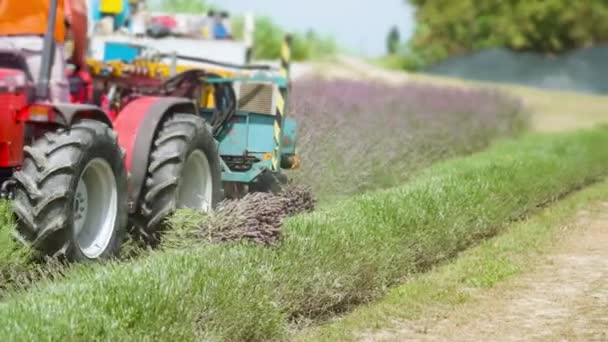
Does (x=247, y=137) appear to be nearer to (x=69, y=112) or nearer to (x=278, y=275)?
(x=69, y=112)

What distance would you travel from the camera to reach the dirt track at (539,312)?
750 centimetres

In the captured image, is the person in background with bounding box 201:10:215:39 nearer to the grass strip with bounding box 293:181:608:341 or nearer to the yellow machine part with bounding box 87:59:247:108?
the yellow machine part with bounding box 87:59:247:108

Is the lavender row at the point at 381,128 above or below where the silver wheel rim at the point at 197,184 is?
below

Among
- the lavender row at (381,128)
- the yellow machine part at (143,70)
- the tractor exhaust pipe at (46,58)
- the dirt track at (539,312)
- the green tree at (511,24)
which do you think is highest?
the tractor exhaust pipe at (46,58)

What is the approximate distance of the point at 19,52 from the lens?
8672 mm

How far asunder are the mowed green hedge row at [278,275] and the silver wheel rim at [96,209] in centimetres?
85

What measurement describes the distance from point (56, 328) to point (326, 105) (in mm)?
11308

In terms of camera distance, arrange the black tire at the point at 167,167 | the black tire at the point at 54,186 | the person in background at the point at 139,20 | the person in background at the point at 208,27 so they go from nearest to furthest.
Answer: the black tire at the point at 54,186
the black tire at the point at 167,167
the person in background at the point at 139,20
the person in background at the point at 208,27

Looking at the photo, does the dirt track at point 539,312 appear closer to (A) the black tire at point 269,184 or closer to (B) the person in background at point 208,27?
(A) the black tire at point 269,184

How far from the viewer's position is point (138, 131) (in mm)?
9281

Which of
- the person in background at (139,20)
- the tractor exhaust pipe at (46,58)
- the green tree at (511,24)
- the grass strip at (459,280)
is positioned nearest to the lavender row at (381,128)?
the grass strip at (459,280)

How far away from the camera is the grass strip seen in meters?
7.64

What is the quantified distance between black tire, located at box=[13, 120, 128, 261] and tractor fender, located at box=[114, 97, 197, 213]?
77 cm

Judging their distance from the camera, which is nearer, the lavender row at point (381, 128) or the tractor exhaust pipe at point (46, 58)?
the tractor exhaust pipe at point (46, 58)
